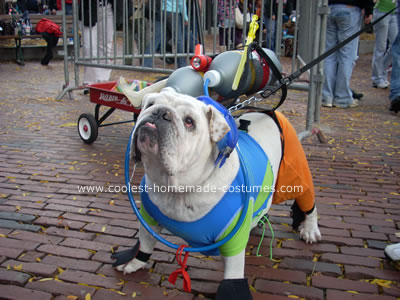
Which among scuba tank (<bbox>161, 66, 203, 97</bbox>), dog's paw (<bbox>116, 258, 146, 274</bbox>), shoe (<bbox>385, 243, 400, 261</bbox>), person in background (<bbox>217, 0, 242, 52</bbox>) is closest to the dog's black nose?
scuba tank (<bbox>161, 66, 203, 97</bbox>)

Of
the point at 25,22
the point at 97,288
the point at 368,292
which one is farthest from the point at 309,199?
the point at 25,22

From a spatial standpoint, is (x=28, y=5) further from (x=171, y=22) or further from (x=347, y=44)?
(x=347, y=44)

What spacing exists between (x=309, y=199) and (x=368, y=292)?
74 centimetres

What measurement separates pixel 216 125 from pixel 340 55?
6548 millimetres

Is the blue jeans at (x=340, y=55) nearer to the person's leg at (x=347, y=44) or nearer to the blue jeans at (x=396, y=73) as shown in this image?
the person's leg at (x=347, y=44)

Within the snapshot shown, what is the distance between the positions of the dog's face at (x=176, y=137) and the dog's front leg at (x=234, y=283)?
51 centimetres

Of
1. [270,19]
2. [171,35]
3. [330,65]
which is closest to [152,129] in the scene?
[270,19]

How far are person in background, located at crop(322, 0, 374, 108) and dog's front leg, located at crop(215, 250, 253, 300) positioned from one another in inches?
253

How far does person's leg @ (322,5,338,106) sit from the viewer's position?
7.95m

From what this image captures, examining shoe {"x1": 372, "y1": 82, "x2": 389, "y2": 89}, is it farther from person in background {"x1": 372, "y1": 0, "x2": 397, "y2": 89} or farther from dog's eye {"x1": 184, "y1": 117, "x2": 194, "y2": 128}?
dog's eye {"x1": 184, "y1": 117, "x2": 194, "y2": 128}

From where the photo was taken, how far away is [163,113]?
2.03 meters

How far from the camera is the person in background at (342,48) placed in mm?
7656

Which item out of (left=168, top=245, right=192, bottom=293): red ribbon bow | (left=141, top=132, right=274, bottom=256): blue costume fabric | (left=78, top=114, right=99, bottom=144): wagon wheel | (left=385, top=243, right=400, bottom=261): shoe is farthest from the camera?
(left=78, top=114, right=99, bottom=144): wagon wheel

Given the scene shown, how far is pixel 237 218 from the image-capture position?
229 centimetres
